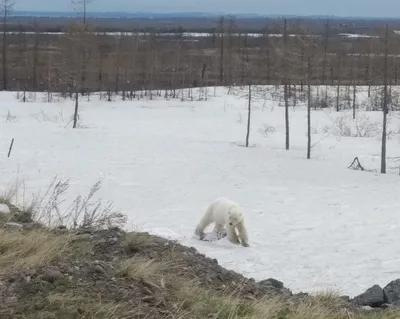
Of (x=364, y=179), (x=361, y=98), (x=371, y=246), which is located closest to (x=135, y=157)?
(x=364, y=179)

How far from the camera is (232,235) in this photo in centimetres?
1177

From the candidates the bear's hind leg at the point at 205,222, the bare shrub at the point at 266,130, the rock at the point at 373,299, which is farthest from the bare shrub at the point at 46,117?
the rock at the point at 373,299

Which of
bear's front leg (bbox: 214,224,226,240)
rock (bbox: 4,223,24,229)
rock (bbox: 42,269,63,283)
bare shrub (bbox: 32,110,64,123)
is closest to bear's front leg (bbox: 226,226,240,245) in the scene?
bear's front leg (bbox: 214,224,226,240)

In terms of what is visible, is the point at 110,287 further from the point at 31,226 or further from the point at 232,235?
the point at 232,235

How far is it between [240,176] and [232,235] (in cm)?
1159

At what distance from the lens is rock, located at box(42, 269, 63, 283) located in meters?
4.34

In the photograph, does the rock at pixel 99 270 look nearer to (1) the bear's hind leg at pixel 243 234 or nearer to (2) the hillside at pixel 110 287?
(2) the hillside at pixel 110 287

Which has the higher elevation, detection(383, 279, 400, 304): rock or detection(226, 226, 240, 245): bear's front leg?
detection(383, 279, 400, 304): rock

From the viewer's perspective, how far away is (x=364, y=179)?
2378 cm

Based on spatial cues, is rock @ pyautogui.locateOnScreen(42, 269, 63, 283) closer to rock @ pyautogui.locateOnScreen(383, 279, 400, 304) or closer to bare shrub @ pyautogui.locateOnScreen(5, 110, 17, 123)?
rock @ pyautogui.locateOnScreen(383, 279, 400, 304)

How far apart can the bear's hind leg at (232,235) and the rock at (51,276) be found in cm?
740

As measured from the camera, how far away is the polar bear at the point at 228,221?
11.5 meters

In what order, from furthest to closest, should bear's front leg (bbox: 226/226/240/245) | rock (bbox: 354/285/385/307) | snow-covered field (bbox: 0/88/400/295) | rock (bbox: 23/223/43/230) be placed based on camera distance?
bear's front leg (bbox: 226/226/240/245), snow-covered field (bbox: 0/88/400/295), rock (bbox: 354/285/385/307), rock (bbox: 23/223/43/230)

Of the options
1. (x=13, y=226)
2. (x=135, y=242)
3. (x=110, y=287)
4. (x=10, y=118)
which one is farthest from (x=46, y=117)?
(x=110, y=287)
